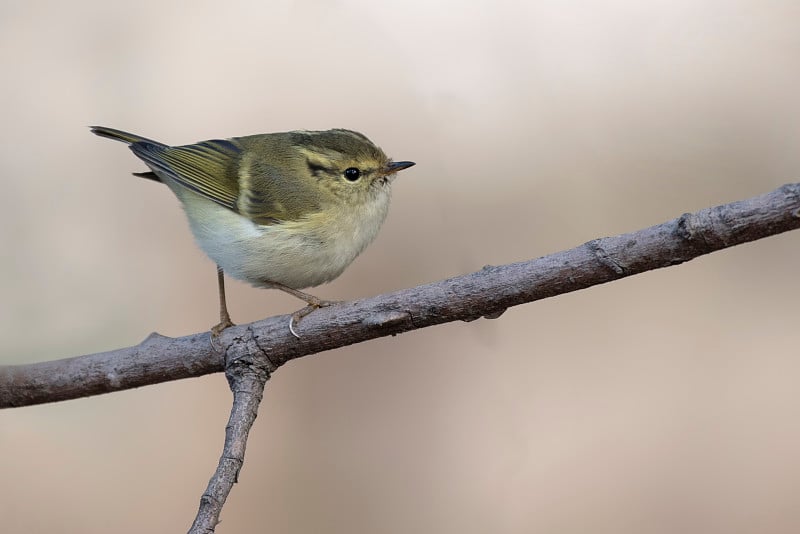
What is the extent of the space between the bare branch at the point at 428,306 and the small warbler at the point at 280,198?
0.93ft

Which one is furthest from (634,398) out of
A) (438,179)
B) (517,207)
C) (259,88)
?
(259,88)

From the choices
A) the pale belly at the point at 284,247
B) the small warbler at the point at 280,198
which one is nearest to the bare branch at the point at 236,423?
the small warbler at the point at 280,198

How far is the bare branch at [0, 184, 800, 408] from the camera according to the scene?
4.96ft


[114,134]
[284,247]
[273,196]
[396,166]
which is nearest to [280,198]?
[273,196]

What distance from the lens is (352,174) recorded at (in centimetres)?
270

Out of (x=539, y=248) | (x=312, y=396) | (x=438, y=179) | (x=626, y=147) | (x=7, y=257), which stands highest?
(x=626, y=147)

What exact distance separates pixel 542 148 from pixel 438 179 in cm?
44

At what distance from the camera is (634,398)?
3055 mm

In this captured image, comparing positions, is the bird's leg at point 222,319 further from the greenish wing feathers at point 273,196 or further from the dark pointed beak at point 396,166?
the dark pointed beak at point 396,166

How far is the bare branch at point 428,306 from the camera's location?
151cm

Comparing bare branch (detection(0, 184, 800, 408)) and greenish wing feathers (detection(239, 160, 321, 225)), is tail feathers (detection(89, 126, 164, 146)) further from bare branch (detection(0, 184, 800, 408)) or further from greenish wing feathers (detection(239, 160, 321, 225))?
bare branch (detection(0, 184, 800, 408))

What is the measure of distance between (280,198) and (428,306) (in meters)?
1.00

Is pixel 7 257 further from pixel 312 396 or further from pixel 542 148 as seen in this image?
pixel 542 148

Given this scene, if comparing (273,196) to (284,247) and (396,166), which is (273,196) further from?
(396,166)
